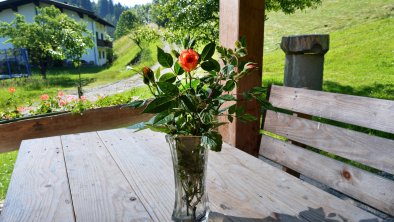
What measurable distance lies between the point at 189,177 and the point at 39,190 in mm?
474

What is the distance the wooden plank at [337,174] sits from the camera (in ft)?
2.80

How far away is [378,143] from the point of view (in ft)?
2.90

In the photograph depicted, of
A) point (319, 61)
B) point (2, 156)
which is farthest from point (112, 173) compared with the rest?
point (2, 156)

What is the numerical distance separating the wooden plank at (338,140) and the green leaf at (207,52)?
0.56m

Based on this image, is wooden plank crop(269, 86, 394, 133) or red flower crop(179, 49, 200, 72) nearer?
red flower crop(179, 49, 200, 72)

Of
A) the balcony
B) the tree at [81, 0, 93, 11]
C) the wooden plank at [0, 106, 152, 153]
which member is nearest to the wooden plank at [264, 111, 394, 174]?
the wooden plank at [0, 106, 152, 153]

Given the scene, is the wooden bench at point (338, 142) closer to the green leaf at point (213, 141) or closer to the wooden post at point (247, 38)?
the wooden post at point (247, 38)

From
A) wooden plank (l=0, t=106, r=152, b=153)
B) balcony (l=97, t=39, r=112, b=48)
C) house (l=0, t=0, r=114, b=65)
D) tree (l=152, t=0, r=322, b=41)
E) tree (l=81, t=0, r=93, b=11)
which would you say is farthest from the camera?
tree (l=81, t=0, r=93, b=11)

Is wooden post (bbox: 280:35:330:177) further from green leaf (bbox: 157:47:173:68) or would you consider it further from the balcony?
the balcony

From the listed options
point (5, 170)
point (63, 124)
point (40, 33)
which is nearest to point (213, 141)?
point (63, 124)

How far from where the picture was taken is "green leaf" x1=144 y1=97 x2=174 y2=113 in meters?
0.60

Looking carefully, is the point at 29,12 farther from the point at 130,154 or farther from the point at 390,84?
the point at 130,154

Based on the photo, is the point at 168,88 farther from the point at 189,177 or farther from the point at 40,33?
the point at 40,33

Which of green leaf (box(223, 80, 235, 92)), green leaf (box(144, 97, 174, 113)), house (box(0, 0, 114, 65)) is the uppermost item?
house (box(0, 0, 114, 65))
